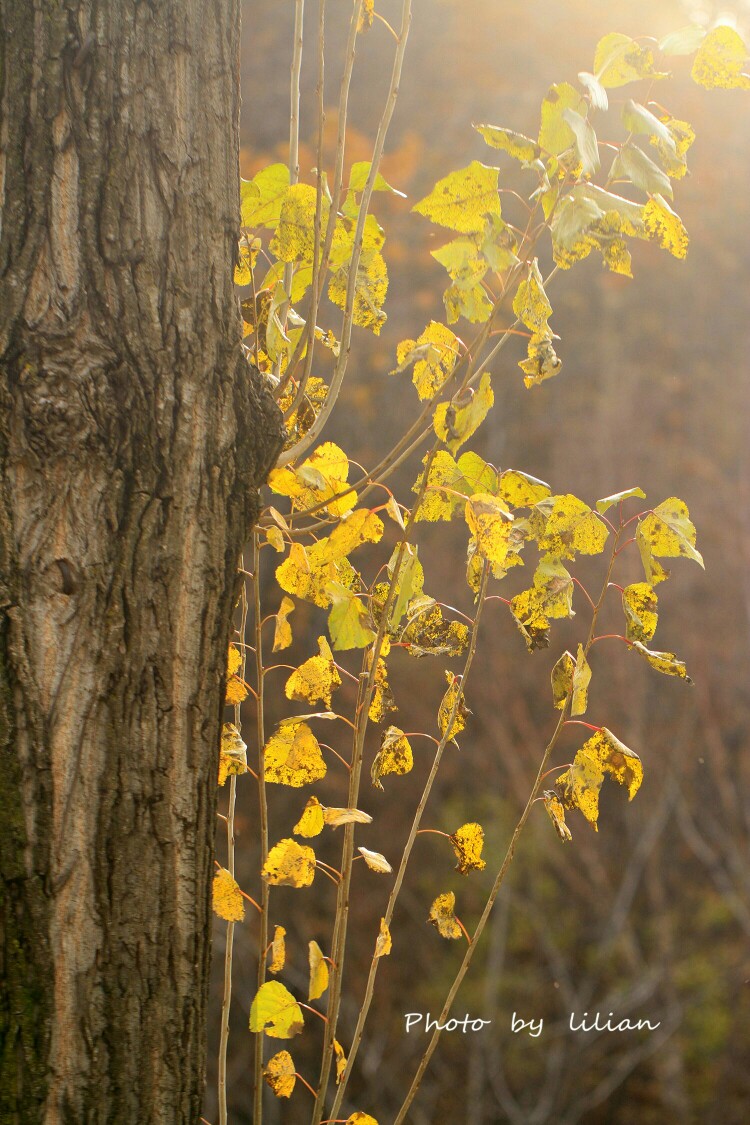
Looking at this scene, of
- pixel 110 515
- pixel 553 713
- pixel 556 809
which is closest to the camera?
pixel 110 515

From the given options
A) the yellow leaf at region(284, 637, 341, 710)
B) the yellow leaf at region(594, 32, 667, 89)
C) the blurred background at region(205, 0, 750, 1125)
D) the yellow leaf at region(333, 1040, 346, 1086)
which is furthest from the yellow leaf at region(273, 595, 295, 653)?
the blurred background at region(205, 0, 750, 1125)

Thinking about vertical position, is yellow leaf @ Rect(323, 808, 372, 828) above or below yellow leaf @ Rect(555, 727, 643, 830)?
below

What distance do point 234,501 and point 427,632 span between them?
9.6 inches

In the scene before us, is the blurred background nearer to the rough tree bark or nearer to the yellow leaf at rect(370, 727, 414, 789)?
the yellow leaf at rect(370, 727, 414, 789)

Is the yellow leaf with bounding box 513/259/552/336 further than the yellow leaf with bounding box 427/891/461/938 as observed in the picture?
No

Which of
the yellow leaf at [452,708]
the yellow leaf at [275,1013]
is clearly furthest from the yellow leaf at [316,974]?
the yellow leaf at [452,708]

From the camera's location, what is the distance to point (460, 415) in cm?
80

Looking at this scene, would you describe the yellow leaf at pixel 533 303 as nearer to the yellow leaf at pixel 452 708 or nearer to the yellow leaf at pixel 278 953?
the yellow leaf at pixel 452 708

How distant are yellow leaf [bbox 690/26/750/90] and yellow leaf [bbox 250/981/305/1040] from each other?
0.81 meters

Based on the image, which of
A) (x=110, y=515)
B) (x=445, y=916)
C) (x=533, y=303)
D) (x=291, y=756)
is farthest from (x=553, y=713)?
(x=110, y=515)

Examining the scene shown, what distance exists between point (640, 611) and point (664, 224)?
0.34 metres

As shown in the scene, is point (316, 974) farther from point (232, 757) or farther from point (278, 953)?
point (232, 757)

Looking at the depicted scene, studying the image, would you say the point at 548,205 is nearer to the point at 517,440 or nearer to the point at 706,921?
the point at 706,921

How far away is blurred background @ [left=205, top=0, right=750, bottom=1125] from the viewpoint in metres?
3.39
